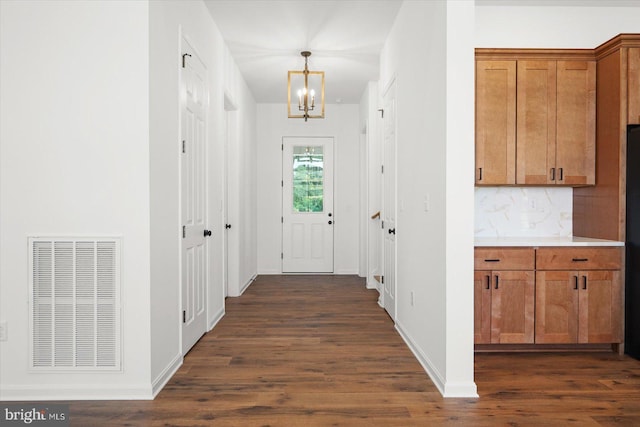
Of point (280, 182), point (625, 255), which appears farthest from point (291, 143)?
point (625, 255)

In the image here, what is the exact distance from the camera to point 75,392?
107 inches

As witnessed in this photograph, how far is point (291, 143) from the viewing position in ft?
26.7

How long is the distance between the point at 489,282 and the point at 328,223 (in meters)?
4.79

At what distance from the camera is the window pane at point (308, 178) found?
8148 mm

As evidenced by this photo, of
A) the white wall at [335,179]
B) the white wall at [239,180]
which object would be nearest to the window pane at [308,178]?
the white wall at [335,179]

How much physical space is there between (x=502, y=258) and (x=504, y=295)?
0.28 metres

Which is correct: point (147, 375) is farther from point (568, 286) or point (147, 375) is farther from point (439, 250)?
point (568, 286)

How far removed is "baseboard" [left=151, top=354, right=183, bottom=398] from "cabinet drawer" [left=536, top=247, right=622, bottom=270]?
2.71 meters

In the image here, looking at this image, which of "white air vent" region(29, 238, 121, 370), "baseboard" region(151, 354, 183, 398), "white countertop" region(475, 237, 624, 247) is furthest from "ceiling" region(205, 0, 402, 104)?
"baseboard" region(151, 354, 183, 398)

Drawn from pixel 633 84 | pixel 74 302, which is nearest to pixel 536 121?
pixel 633 84

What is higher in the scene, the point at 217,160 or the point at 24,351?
the point at 217,160

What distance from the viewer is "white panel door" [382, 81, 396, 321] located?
14.9 feet

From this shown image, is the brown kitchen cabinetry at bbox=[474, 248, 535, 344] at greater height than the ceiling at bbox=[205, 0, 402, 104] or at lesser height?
lesser

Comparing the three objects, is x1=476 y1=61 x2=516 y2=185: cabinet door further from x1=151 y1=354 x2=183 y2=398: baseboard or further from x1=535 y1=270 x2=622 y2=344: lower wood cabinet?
x1=151 y1=354 x2=183 y2=398: baseboard
